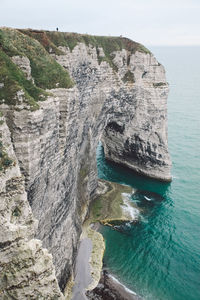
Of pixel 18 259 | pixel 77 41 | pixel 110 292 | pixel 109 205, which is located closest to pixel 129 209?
pixel 109 205

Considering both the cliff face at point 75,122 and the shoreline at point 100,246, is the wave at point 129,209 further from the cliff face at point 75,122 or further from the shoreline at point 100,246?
the cliff face at point 75,122

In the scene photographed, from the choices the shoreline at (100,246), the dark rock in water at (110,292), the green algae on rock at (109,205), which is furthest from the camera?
the green algae on rock at (109,205)

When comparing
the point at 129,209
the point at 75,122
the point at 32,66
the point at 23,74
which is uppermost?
the point at 32,66

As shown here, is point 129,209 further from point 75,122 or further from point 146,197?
point 75,122

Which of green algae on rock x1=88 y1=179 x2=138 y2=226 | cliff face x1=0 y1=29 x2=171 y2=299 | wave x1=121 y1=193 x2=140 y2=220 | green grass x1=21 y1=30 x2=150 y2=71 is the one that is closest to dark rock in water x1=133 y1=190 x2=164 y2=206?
green algae on rock x1=88 y1=179 x2=138 y2=226

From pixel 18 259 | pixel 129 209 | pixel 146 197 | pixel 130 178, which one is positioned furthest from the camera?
pixel 130 178

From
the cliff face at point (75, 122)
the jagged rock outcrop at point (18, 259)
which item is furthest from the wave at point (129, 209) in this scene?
the jagged rock outcrop at point (18, 259)
